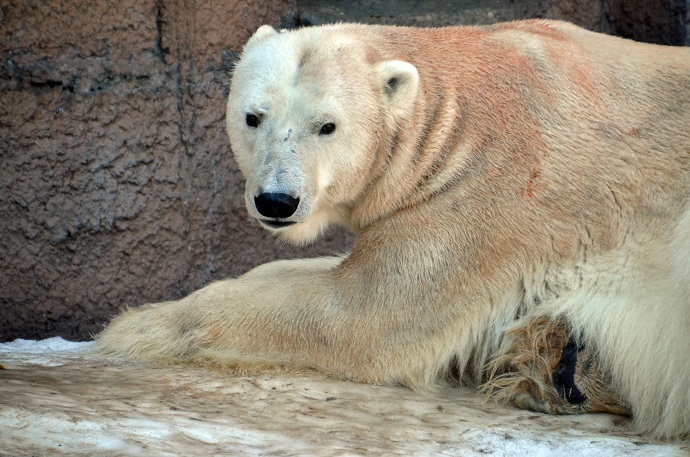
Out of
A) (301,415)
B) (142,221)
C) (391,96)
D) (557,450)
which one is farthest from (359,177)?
(142,221)

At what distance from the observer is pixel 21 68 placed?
3.80m

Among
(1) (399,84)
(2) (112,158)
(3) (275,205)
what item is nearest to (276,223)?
(3) (275,205)

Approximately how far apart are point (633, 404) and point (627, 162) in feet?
2.50

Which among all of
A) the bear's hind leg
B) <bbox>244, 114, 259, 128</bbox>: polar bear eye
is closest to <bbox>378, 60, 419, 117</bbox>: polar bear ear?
<bbox>244, 114, 259, 128</bbox>: polar bear eye

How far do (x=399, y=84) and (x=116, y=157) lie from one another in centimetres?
148

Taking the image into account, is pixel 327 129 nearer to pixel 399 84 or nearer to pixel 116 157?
pixel 399 84

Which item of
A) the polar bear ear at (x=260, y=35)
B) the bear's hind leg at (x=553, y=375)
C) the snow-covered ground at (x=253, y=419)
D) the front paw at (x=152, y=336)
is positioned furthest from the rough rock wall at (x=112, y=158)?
the bear's hind leg at (x=553, y=375)

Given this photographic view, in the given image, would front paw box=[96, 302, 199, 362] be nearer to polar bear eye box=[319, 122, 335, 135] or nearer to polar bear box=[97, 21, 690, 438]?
polar bear box=[97, 21, 690, 438]

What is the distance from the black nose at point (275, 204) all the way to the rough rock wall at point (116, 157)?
133cm

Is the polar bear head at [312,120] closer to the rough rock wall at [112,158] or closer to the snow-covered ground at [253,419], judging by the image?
the snow-covered ground at [253,419]

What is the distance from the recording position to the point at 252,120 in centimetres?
316

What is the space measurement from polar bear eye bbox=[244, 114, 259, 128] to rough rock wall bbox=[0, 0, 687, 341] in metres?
1.09

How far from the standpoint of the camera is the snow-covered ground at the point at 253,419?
2.38 meters

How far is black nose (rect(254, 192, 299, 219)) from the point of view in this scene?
2.93 m
